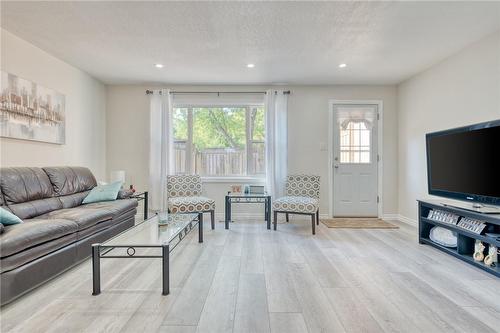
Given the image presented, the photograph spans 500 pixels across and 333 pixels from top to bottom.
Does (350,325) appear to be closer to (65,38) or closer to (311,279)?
(311,279)

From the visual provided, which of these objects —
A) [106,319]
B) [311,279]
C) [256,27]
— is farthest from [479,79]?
[106,319]

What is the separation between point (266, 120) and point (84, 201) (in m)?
3.01

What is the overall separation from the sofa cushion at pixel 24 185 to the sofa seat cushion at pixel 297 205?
9.51 ft

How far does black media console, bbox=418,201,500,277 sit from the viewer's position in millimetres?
2482

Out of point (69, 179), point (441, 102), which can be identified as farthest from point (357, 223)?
point (69, 179)

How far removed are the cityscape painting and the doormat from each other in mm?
4160

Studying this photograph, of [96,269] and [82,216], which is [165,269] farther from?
[82,216]

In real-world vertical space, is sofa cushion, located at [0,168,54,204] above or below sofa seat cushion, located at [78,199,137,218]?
above

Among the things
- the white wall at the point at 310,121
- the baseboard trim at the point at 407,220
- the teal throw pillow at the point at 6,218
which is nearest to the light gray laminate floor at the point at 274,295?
the teal throw pillow at the point at 6,218

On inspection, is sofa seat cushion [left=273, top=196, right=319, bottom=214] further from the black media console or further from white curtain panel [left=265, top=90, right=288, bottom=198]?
the black media console

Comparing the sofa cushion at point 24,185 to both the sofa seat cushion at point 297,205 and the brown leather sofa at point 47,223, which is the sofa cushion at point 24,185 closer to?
the brown leather sofa at point 47,223

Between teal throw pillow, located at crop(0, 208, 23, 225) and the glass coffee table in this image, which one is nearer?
the glass coffee table

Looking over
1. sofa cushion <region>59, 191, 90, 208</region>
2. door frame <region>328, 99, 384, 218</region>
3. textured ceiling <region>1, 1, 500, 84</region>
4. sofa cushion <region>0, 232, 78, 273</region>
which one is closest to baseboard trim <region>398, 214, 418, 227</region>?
door frame <region>328, 99, 384, 218</region>

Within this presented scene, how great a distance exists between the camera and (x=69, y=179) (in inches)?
136
